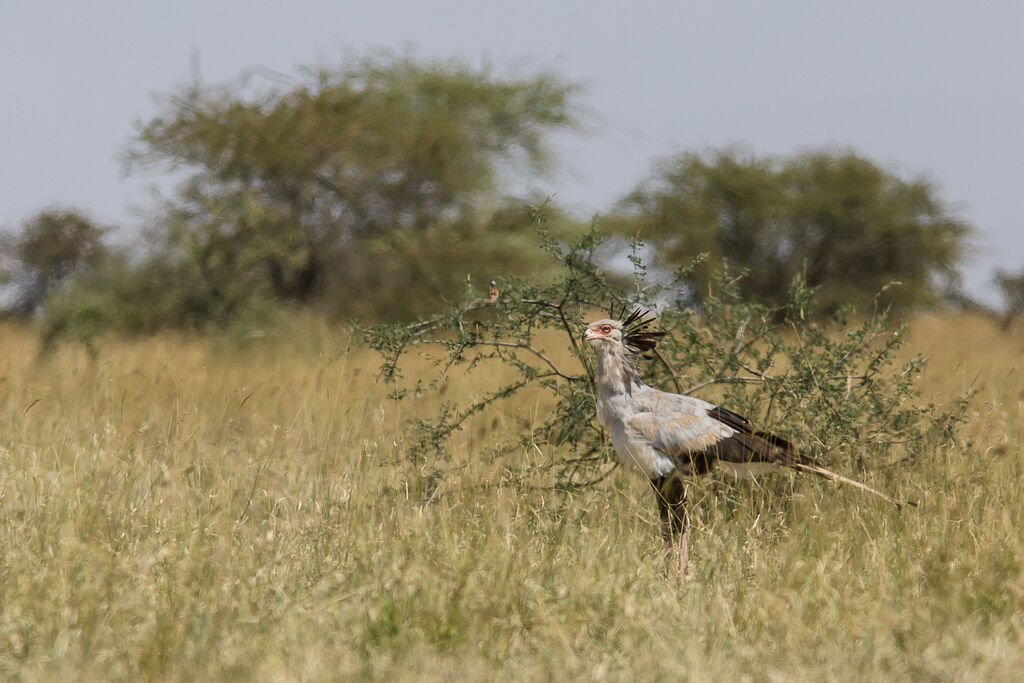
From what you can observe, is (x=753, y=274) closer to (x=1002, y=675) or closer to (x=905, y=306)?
(x=905, y=306)

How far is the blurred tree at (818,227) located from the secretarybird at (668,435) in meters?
17.6

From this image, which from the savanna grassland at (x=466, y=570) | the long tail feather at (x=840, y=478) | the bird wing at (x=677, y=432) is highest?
the bird wing at (x=677, y=432)

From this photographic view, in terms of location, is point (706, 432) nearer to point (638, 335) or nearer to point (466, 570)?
point (638, 335)

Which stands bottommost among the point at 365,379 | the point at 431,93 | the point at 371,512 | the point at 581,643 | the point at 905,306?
the point at 581,643

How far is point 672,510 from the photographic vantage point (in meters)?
4.98

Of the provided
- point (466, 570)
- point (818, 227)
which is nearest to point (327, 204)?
point (818, 227)

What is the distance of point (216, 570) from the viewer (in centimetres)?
383

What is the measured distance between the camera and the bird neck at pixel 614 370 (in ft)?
16.1

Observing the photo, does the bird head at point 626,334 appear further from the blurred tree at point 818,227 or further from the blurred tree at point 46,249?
the blurred tree at point 46,249

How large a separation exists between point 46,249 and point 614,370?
983 inches

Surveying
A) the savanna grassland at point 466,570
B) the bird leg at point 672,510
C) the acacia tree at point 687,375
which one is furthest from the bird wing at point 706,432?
the acacia tree at point 687,375

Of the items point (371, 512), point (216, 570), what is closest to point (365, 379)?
point (371, 512)

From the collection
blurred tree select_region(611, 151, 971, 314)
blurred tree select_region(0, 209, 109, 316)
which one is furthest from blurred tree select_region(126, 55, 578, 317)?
blurred tree select_region(0, 209, 109, 316)

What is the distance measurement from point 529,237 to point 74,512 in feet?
53.2
